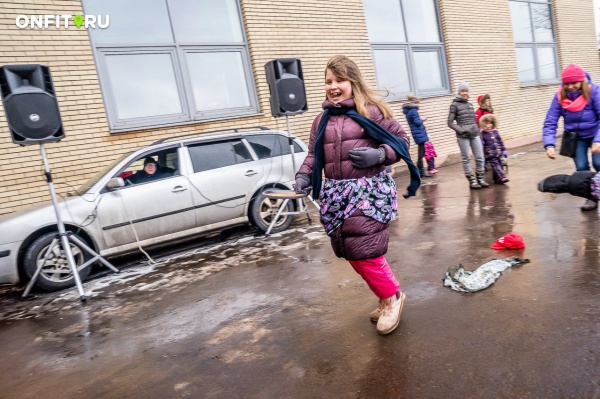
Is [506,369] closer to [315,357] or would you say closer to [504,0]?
[315,357]

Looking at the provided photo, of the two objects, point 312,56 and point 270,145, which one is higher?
point 312,56

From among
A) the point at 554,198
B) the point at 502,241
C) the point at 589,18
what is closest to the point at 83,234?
the point at 502,241

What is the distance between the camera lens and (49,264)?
521 cm

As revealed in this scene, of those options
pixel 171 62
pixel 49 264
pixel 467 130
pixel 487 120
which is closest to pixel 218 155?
pixel 49 264

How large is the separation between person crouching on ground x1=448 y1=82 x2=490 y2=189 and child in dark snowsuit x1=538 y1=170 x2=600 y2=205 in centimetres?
327

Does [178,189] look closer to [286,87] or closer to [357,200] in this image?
[286,87]

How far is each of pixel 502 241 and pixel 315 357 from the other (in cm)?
261

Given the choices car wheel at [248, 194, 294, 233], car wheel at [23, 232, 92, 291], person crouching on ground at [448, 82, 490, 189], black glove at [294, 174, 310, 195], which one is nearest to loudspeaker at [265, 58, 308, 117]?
car wheel at [248, 194, 294, 233]

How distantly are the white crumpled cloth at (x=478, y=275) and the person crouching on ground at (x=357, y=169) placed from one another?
3.03ft

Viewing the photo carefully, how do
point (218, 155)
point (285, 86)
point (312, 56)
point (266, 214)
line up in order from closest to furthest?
point (218, 155) → point (266, 214) → point (285, 86) → point (312, 56)

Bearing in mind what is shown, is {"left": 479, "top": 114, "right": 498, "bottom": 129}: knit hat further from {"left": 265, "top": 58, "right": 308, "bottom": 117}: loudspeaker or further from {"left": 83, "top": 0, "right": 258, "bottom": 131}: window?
{"left": 83, "top": 0, "right": 258, "bottom": 131}: window

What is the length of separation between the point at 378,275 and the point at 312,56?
8142 millimetres

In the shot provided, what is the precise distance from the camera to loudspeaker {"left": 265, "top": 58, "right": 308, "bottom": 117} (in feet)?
23.9

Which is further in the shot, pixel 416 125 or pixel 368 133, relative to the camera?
pixel 416 125
